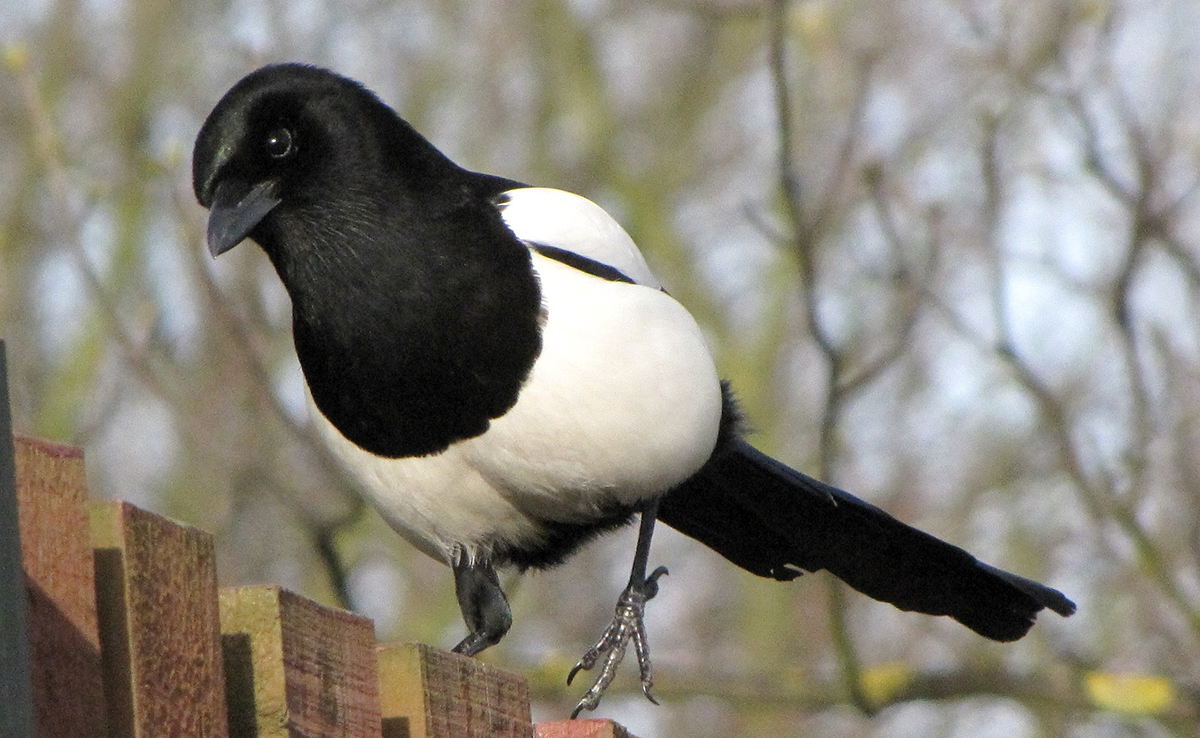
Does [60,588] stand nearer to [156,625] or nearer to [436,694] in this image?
[156,625]

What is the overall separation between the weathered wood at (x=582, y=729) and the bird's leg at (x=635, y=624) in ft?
2.25

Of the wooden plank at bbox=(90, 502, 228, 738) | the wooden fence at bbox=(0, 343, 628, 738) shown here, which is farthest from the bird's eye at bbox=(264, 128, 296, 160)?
the wooden plank at bbox=(90, 502, 228, 738)

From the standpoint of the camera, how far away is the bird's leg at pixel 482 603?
257cm

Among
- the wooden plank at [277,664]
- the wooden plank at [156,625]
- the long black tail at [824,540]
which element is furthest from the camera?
the long black tail at [824,540]

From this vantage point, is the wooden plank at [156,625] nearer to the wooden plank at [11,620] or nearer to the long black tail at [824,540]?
the wooden plank at [11,620]

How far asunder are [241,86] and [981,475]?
14.5ft

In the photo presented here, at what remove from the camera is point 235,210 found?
2.30 m

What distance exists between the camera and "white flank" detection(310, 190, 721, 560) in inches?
89.5

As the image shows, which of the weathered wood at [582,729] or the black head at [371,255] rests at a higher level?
→ the black head at [371,255]

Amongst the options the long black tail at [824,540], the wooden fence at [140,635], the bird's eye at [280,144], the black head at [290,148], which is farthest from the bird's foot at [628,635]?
the wooden fence at [140,635]

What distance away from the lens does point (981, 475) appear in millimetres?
6219

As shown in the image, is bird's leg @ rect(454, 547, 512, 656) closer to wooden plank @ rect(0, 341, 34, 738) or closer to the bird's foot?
the bird's foot

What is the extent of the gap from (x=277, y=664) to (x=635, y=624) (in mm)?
1336

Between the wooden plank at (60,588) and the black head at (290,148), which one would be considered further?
the black head at (290,148)
